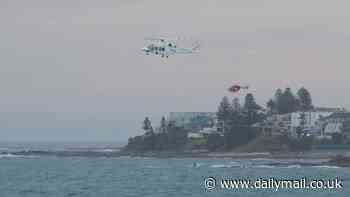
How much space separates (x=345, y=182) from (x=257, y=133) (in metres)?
72.0

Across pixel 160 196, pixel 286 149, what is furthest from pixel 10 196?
pixel 286 149

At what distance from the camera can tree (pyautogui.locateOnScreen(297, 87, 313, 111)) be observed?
158 m

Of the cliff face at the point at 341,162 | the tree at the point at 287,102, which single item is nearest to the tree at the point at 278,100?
the tree at the point at 287,102

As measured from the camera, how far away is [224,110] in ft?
502

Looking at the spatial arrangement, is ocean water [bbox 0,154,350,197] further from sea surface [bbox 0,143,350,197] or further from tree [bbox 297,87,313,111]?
tree [bbox 297,87,313,111]

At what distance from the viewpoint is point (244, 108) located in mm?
152000

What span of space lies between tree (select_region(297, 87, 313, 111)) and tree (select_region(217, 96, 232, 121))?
35.1 feet

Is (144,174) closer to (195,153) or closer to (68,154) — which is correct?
(195,153)

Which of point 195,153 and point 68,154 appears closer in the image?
point 195,153

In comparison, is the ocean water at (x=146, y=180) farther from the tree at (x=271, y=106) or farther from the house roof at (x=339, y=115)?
the tree at (x=271, y=106)

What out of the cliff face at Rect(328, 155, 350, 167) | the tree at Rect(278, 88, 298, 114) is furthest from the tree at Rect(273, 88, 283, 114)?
the cliff face at Rect(328, 155, 350, 167)

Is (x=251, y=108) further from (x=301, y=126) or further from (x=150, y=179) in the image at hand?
(x=150, y=179)

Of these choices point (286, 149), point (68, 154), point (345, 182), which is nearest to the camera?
point (345, 182)

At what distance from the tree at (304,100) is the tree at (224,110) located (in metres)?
10.7
